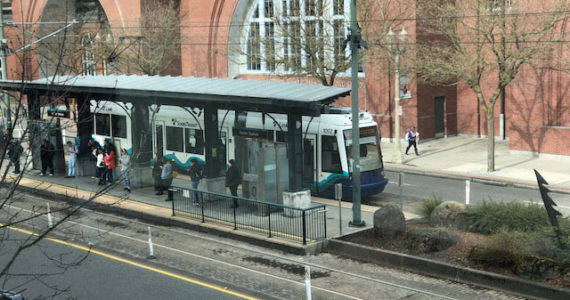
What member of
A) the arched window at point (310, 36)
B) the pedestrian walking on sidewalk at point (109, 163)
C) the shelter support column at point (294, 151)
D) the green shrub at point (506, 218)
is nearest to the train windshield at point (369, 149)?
the shelter support column at point (294, 151)

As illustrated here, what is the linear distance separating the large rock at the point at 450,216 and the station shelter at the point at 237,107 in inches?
151

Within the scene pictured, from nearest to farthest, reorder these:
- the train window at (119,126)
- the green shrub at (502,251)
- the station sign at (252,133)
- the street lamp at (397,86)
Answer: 1. the green shrub at (502,251)
2. the station sign at (252,133)
3. the train window at (119,126)
4. the street lamp at (397,86)

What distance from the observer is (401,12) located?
1433 inches

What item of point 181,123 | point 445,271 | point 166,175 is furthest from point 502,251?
point 181,123

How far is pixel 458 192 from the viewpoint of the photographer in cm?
2483

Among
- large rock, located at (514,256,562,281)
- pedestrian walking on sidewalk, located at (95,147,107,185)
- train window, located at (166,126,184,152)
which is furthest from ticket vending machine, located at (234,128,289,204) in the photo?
large rock, located at (514,256,562,281)

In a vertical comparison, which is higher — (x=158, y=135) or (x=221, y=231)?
(x=158, y=135)

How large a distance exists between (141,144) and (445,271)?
1424 cm

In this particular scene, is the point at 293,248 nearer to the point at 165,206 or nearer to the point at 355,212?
the point at 355,212

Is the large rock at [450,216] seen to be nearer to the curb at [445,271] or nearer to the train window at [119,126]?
the curb at [445,271]

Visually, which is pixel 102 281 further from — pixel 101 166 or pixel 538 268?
pixel 101 166

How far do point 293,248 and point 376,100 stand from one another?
76.5 ft

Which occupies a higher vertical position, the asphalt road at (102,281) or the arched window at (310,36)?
the arched window at (310,36)

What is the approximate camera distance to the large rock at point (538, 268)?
13.2 metres
